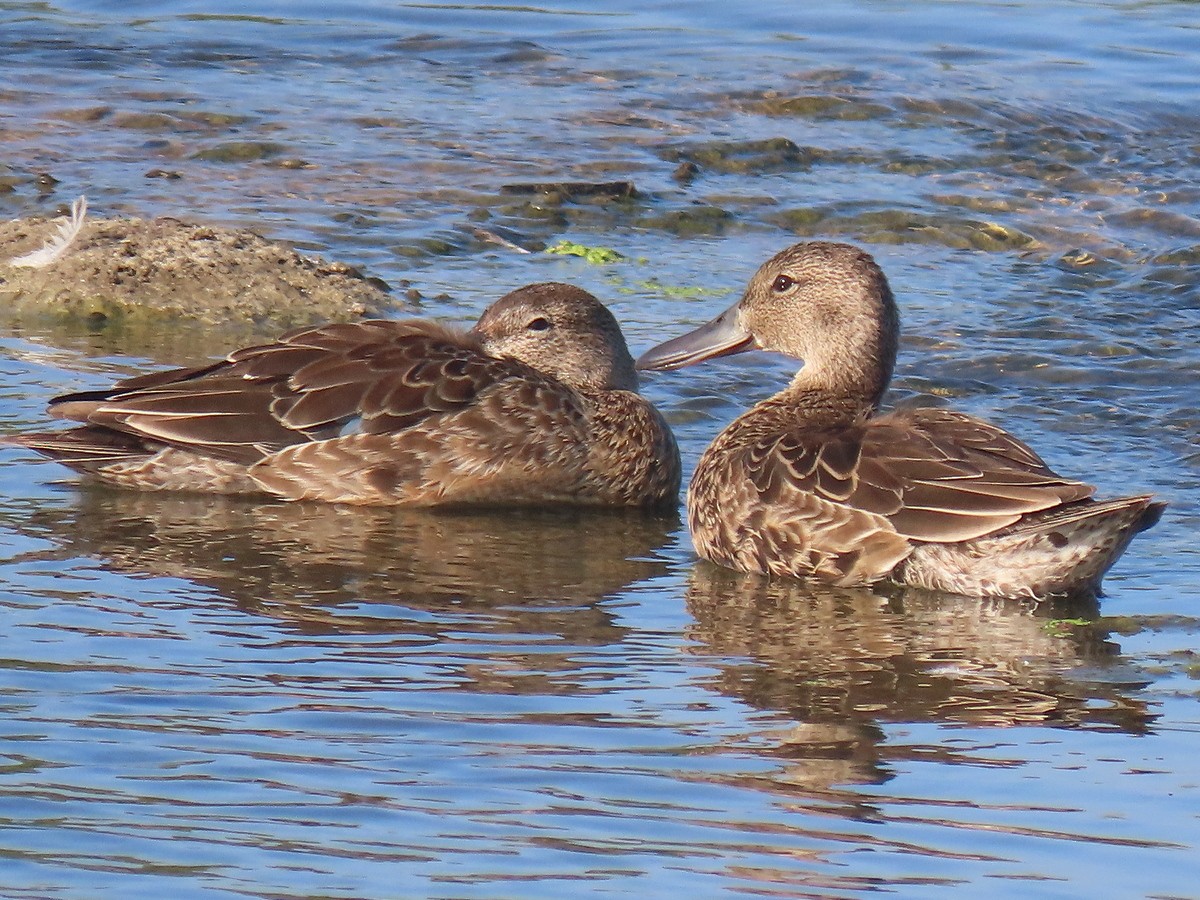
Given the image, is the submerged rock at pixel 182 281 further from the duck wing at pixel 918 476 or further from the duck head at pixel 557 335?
the duck wing at pixel 918 476

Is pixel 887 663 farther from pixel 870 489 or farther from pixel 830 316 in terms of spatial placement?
pixel 830 316

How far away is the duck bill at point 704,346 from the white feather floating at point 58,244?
11.5 ft

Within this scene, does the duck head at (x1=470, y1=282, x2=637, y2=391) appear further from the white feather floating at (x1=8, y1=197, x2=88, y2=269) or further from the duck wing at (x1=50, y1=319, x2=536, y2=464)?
the white feather floating at (x1=8, y1=197, x2=88, y2=269)

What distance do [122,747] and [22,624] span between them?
1.26m

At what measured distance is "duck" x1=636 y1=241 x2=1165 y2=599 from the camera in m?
7.01

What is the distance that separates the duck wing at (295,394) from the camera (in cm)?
844

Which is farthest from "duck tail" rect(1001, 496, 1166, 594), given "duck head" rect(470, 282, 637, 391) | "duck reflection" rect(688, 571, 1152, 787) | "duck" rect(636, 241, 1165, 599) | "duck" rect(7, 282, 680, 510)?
"duck head" rect(470, 282, 637, 391)

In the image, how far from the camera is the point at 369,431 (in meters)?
8.54

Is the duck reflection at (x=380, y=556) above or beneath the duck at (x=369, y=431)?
beneath

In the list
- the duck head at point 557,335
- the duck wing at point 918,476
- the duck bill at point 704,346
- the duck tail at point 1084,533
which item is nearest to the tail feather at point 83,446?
the duck head at point 557,335

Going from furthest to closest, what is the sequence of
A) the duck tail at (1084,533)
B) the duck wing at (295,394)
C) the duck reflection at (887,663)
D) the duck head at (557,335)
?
the duck head at (557,335), the duck wing at (295,394), the duck tail at (1084,533), the duck reflection at (887,663)

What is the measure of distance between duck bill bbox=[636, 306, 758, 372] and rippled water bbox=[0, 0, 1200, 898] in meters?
0.45

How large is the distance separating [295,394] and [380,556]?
113 centimetres

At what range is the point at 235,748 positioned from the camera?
5332 millimetres
